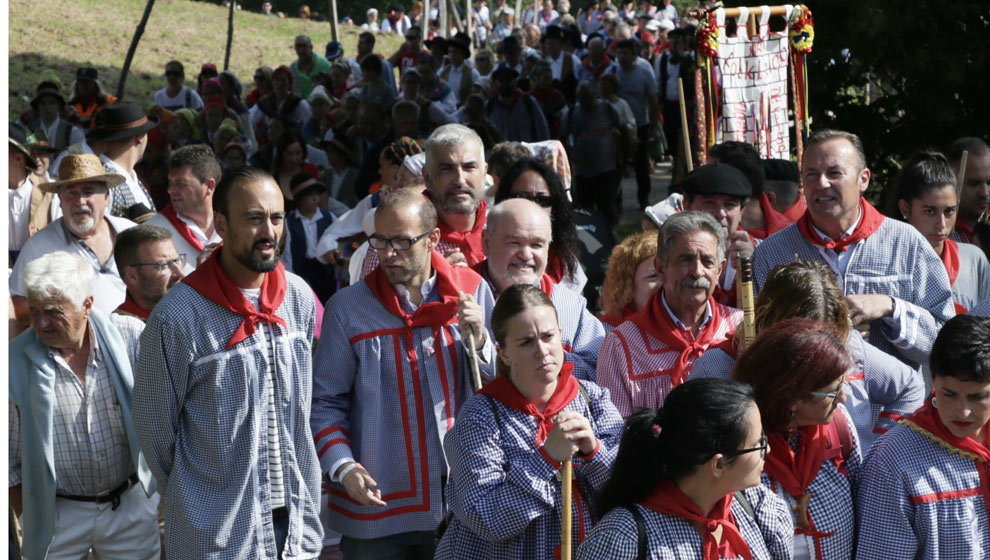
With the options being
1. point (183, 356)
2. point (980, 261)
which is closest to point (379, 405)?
point (183, 356)

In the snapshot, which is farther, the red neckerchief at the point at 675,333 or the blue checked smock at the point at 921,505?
the red neckerchief at the point at 675,333

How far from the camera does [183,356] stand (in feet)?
13.3

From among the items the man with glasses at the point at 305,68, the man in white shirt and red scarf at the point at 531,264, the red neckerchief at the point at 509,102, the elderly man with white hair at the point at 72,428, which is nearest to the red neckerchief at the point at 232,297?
the elderly man with white hair at the point at 72,428

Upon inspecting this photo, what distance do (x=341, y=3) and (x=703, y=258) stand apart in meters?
39.8

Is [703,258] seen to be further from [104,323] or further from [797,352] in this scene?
[104,323]

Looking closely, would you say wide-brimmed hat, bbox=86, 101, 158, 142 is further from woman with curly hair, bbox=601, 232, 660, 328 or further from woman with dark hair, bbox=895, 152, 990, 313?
woman with dark hair, bbox=895, 152, 990, 313

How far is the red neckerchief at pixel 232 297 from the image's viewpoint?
4133 millimetres

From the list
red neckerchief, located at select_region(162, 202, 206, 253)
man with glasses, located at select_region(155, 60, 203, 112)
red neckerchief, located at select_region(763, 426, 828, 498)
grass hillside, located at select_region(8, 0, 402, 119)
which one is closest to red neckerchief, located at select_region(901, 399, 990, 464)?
red neckerchief, located at select_region(763, 426, 828, 498)

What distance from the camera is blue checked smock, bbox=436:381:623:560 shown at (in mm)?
3625

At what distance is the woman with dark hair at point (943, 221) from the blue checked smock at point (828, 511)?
80.2 inches

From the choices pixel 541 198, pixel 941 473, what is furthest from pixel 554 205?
pixel 941 473

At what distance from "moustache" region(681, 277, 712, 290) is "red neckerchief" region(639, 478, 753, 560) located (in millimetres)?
1246

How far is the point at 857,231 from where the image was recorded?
16.4 feet

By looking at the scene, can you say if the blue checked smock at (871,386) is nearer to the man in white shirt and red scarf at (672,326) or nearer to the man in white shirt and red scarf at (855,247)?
the man in white shirt and red scarf at (672,326)
